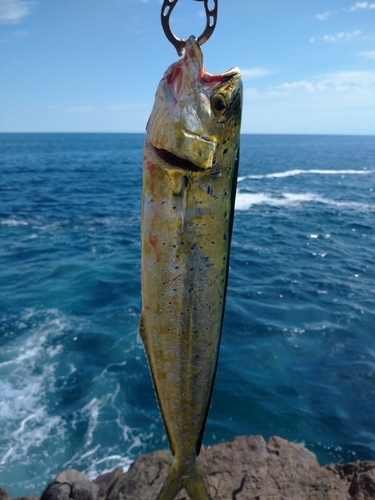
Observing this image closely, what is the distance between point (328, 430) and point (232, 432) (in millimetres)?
2824

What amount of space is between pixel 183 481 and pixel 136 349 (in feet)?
38.6

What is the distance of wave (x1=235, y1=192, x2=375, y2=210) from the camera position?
40781 millimetres

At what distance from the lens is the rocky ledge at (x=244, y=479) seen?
8125mm

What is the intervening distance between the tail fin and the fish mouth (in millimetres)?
2804

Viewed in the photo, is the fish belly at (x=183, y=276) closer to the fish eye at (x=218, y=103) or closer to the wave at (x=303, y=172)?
the fish eye at (x=218, y=103)

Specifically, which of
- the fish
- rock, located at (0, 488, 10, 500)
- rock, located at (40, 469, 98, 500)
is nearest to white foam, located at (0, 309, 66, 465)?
rock, located at (0, 488, 10, 500)

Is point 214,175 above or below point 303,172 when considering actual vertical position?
above

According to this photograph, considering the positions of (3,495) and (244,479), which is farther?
(244,479)

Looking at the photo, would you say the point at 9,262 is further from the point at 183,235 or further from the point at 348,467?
the point at 183,235

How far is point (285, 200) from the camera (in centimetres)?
4366

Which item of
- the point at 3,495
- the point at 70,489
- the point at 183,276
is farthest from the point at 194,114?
the point at 3,495

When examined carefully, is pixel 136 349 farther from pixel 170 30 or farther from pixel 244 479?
pixel 170 30

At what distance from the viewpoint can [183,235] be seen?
3.27 meters

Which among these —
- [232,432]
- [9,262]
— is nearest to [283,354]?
[232,432]
